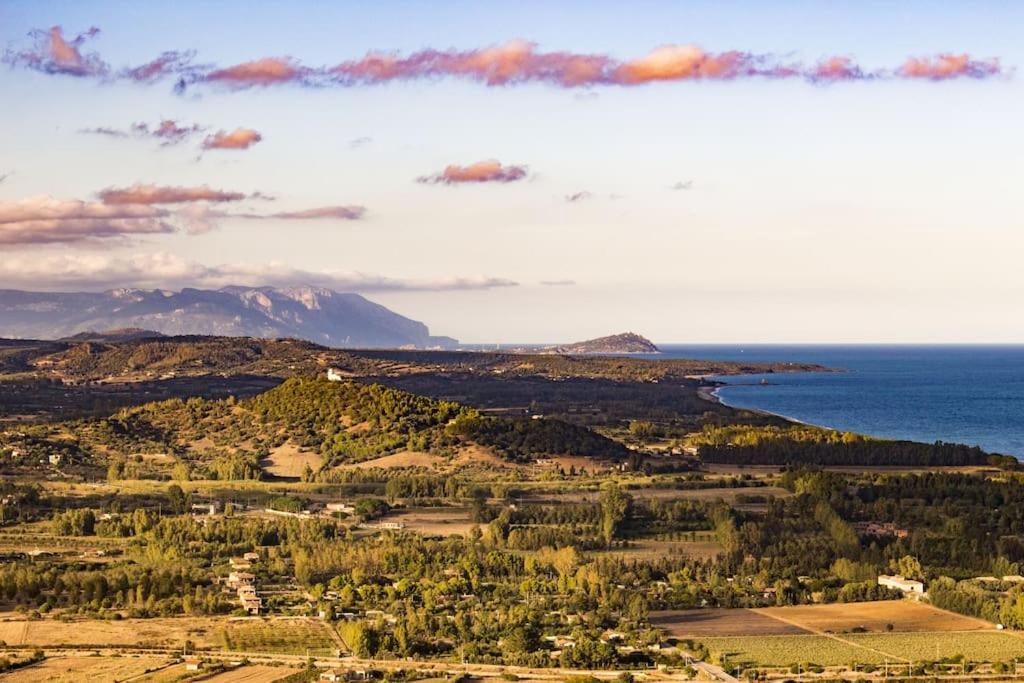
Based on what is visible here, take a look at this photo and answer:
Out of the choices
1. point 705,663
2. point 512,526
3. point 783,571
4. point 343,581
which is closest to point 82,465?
point 512,526

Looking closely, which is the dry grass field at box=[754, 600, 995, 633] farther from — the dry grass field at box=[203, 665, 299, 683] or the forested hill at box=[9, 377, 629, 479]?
the forested hill at box=[9, 377, 629, 479]

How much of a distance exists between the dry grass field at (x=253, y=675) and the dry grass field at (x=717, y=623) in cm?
1649

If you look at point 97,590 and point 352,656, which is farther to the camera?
point 97,590

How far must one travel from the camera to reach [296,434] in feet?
423

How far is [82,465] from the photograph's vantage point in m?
118

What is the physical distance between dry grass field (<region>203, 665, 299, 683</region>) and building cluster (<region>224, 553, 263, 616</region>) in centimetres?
893

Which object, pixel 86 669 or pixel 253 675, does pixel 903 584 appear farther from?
pixel 86 669

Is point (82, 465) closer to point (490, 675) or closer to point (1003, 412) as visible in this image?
point (490, 675)

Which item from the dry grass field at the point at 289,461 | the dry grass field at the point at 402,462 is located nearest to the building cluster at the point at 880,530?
the dry grass field at the point at 402,462

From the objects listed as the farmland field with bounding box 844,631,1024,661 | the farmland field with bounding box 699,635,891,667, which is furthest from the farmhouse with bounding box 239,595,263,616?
the farmland field with bounding box 844,631,1024,661

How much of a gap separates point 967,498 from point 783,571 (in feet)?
100

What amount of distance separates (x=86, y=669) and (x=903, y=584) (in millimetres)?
38386

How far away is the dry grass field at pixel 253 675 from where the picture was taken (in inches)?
2044

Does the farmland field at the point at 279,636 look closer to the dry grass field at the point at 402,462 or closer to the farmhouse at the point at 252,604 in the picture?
the farmhouse at the point at 252,604
